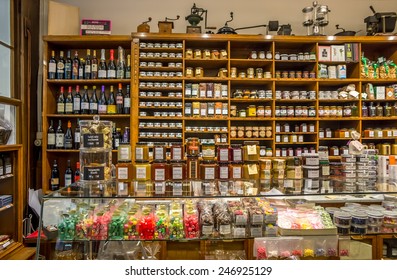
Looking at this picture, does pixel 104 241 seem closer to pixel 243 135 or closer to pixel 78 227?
pixel 78 227

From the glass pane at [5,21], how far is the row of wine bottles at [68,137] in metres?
1.08

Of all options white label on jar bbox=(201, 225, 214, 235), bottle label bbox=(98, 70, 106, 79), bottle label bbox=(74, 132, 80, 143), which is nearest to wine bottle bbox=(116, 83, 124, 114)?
bottle label bbox=(98, 70, 106, 79)

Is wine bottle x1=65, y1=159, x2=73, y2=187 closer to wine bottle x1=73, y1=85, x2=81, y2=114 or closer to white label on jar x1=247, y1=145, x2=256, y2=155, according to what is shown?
wine bottle x1=73, y1=85, x2=81, y2=114

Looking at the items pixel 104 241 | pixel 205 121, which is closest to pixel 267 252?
pixel 104 241

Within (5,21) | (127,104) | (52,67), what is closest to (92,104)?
(127,104)

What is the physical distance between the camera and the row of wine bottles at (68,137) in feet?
12.8

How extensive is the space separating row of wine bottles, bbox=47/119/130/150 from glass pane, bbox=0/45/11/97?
654mm

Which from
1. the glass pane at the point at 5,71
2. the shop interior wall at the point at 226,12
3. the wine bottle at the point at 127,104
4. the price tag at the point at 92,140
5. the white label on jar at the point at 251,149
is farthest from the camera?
the shop interior wall at the point at 226,12

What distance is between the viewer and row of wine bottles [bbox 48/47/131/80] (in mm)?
3852

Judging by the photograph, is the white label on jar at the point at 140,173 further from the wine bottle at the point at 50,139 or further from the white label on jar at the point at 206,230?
the wine bottle at the point at 50,139

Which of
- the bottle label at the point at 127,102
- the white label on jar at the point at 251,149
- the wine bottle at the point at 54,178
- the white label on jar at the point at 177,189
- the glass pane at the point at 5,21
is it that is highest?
the glass pane at the point at 5,21

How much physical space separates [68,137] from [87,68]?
92 cm

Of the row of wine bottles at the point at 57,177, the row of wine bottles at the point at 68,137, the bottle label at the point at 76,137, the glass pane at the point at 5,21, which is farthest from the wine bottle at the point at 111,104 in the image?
the glass pane at the point at 5,21
